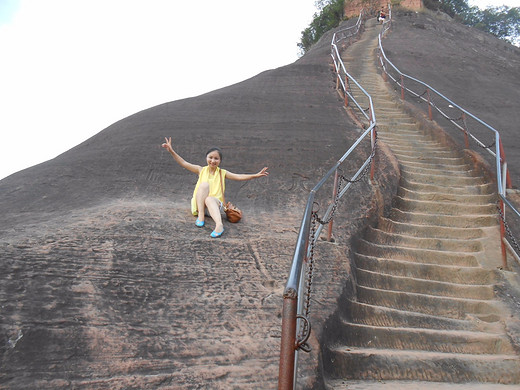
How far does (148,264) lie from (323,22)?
29015 millimetres

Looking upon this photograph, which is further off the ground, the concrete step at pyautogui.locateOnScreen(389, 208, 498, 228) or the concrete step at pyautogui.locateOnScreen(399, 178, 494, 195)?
the concrete step at pyautogui.locateOnScreen(399, 178, 494, 195)

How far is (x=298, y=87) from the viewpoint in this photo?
10.0 meters

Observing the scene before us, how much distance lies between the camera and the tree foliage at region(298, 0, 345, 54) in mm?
28391

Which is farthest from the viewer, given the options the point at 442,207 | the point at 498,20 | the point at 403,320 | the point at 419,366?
the point at 498,20

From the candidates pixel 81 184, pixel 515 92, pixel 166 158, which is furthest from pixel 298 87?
pixel 515 92

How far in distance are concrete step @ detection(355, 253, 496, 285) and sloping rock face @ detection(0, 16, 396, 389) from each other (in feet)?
1.43

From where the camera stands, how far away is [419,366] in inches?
126

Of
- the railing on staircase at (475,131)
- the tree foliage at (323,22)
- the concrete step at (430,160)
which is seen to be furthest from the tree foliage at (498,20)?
the concrete step at (430,160)

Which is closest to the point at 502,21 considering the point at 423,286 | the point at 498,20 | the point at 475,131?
the point at 498,20

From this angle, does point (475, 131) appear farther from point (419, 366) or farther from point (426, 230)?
point (419, 366)

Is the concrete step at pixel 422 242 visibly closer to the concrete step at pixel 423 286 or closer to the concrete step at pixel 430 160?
the concrete step at pixel 423 286

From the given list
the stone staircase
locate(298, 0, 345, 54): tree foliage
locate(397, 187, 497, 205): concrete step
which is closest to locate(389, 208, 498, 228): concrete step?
the stone staircase

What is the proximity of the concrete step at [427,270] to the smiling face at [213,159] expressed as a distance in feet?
5.94

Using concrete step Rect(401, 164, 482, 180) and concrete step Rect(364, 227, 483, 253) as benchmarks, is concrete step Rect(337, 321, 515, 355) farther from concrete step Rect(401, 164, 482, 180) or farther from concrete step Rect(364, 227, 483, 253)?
concrete step Rect(401, 164, 482, 180)
